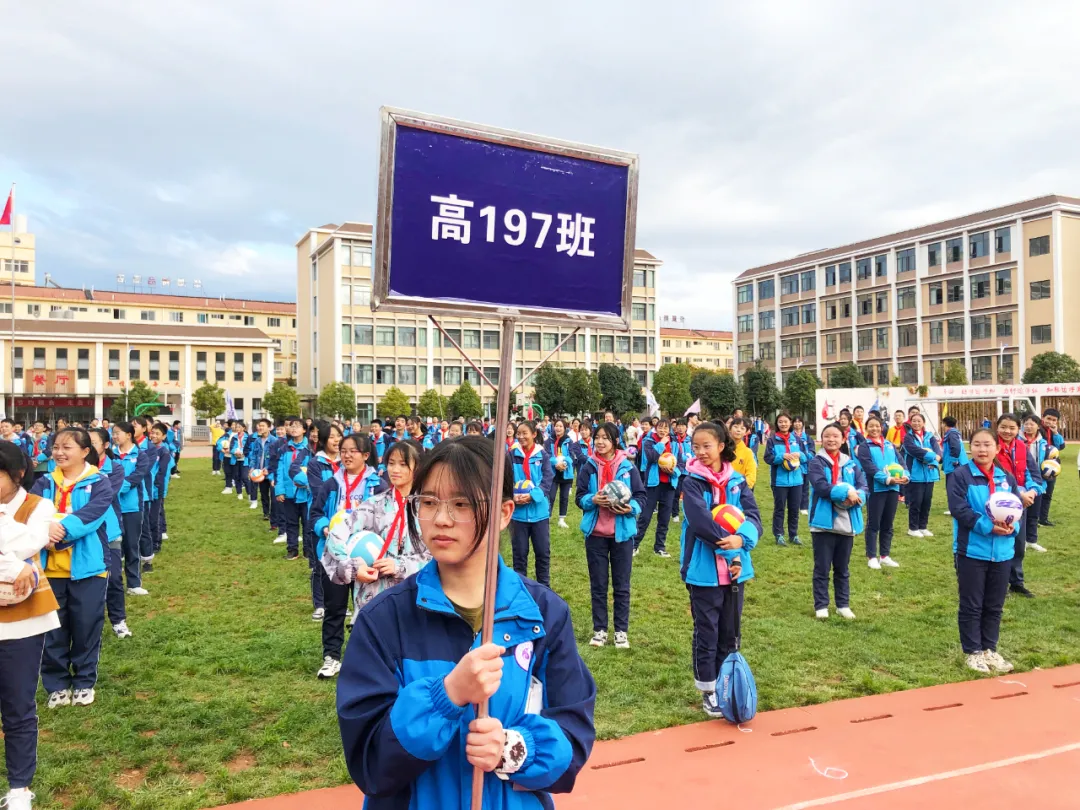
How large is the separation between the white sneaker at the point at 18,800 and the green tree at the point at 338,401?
2107 inches

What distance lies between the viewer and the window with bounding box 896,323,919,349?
195 feet

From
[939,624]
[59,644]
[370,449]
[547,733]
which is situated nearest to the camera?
[547,733]

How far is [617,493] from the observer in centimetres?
622

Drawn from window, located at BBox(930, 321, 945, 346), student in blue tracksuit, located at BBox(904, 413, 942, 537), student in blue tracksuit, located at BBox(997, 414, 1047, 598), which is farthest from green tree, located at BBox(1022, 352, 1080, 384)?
student in blue tracksuit, located at BBox(997, 414, 1047, 598)

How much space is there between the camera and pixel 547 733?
1.81 meters

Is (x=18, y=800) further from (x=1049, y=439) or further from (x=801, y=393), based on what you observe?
(x=801, y=393)

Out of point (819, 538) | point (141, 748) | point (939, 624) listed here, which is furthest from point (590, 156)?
point (939, 624)

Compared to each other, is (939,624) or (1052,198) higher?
(1052,198)

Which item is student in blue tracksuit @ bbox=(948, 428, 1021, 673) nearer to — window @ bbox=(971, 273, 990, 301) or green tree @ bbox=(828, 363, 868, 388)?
green tree @ bbox=(828, 363, 868, 388)

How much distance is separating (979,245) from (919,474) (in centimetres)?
5095

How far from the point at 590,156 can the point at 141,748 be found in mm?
4307

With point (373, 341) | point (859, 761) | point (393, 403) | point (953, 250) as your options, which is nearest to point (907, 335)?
point (953, 250)

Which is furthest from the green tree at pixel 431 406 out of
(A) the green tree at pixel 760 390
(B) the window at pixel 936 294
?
(B) the window at pixel 936 294

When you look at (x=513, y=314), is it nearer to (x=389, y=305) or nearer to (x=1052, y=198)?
(x=389, y=305)
